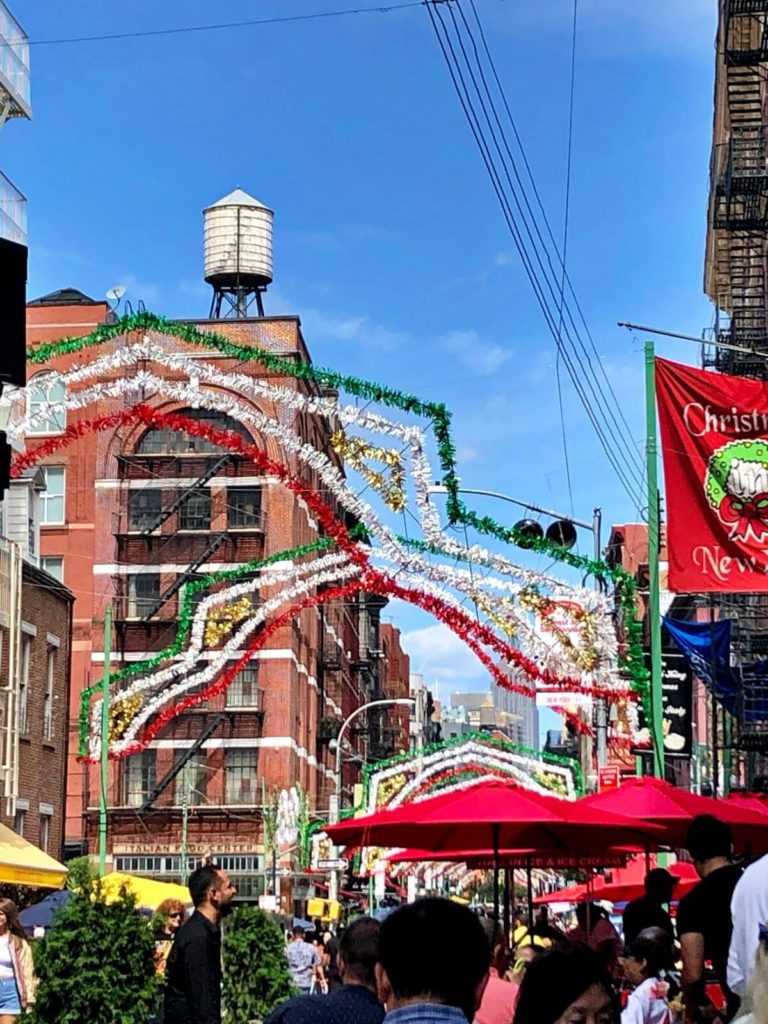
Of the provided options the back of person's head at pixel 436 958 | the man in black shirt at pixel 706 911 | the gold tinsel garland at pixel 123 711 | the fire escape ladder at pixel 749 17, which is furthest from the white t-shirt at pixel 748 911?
the gold tinsel garland at pixel 123 711

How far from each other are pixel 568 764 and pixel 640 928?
3827cm

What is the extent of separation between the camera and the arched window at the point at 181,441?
224 ft

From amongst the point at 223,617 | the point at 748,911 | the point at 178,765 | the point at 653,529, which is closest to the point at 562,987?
the point at 748,911

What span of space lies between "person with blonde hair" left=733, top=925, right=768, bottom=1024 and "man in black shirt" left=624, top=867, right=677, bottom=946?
9.24 m

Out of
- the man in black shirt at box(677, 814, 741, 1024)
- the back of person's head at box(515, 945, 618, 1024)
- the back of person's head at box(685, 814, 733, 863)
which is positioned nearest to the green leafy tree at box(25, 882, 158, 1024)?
the man in black shirt at box(677, 814, 741, 1024)

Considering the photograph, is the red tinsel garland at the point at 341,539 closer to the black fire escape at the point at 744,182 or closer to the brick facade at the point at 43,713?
the black fire escape at the point at 744,182

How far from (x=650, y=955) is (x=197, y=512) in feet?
190

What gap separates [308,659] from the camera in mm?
74500

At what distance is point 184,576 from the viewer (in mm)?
66188

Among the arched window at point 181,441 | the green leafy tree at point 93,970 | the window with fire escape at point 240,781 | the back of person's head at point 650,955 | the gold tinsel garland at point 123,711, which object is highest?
the arched window at point 181,441

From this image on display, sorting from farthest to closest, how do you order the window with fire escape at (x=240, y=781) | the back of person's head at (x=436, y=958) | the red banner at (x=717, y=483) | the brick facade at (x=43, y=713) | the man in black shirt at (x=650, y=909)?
the window with fire escape at (x=240, y=781) < the brick facade at (x=43, y=713) < the red banner at (x=717, y=483) < the man in black shirt at (x=650, y=909) < the back of person's head at (x=436, y=958)

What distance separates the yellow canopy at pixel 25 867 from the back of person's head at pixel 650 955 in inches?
321

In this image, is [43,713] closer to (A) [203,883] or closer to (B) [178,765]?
(A) [203,883]

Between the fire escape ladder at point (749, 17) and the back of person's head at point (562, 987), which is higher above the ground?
the fire escape ladder at point (749, 17)
